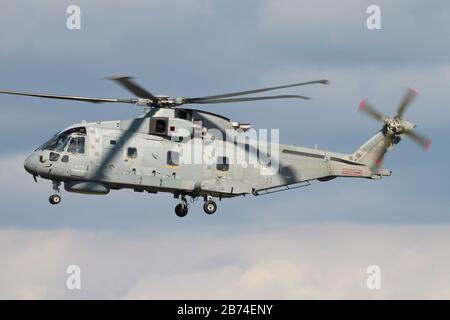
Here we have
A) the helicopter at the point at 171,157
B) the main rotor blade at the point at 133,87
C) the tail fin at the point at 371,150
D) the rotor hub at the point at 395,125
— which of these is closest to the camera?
the main rotor blade at the point at 133,87

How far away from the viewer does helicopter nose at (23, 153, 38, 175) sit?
53969 mm

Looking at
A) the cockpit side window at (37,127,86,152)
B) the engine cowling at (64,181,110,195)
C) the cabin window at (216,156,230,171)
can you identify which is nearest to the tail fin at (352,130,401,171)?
the cabin window at (216,156,230,171)

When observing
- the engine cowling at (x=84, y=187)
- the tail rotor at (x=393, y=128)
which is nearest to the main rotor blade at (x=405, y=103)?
the tail rotor at (x=393, y=128)

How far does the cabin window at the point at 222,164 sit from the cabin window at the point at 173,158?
6.59 ft

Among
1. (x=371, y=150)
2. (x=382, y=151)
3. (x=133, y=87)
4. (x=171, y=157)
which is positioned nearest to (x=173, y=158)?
(x=171, y=157)

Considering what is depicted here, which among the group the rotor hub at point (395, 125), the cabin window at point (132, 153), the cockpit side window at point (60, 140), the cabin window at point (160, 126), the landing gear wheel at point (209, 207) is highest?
the rotor hub at point (395, 125)

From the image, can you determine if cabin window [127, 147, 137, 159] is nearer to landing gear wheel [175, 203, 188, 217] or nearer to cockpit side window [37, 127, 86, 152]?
cockpit side window [37, 127, 86, 152]

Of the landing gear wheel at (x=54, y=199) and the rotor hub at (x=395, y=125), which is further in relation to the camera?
the rotor hub at (x=395, y=125)

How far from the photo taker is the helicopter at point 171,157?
54.1 meters

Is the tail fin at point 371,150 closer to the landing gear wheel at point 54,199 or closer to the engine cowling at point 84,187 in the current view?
the engine cowling at point 84,187

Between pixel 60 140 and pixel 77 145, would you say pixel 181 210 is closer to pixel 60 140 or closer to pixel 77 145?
pixel 77 145

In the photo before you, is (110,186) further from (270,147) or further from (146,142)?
(270,147)
